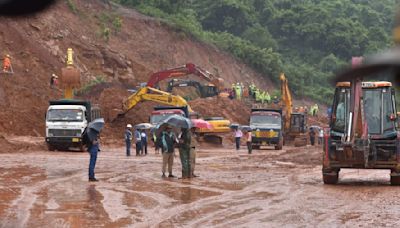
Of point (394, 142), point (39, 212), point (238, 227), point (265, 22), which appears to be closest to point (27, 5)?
→ point (238, 227)

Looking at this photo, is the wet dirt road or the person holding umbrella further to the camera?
the person holding umbrella

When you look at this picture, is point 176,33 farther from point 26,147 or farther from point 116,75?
point 26,147

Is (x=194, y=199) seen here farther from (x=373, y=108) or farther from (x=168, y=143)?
(x=373, y=108)

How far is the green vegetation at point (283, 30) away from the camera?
2856 inches

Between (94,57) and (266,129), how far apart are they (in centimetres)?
1603

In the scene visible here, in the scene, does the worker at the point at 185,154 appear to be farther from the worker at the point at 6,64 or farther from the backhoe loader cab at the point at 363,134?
the worker at the point at 6,64

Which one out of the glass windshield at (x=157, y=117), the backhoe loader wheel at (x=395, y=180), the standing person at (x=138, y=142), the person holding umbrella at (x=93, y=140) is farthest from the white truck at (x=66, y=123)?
the backhoe loader wheel at (x=395, y=180)

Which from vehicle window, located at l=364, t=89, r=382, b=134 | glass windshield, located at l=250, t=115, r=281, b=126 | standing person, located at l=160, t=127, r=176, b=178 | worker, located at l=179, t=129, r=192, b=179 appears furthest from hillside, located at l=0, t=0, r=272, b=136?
vehicle window, located at l=364, t=89, r=382, b=134

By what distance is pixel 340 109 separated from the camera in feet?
60.9

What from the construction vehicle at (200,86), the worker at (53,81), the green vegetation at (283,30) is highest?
the green vegetation at (283,30)

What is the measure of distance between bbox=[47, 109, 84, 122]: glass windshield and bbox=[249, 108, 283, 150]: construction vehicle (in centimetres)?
1277

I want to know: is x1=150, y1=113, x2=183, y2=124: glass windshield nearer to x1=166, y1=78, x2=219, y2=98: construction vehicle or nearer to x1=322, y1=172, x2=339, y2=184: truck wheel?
x1=166, y1=78, x2=219, y2=98: construction vehicle

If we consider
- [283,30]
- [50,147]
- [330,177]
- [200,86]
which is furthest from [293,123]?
[283,30]

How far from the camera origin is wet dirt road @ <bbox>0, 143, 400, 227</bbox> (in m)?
11.3
